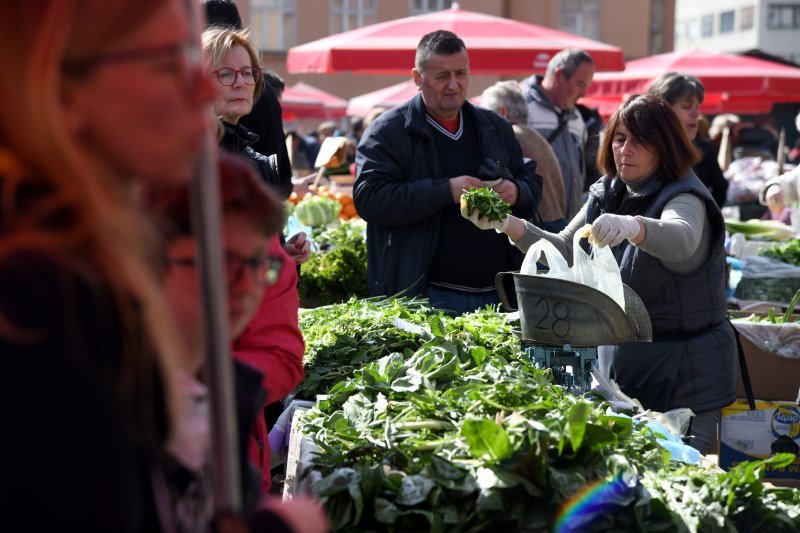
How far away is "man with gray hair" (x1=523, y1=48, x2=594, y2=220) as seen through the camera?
6988mm

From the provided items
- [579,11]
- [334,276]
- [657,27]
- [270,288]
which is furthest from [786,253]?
[657,27]

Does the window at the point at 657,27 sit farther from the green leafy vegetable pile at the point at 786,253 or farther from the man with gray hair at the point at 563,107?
the man with gray hair at the point at 563,107

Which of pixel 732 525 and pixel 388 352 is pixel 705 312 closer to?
pixel 388 352

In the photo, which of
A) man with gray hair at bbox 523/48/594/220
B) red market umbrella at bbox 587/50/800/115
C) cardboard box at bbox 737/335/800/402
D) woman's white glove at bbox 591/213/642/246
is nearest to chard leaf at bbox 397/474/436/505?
woman's white glove at bbox 591/213/642/246

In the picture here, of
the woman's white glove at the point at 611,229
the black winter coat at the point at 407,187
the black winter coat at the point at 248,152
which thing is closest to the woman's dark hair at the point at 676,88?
the black winter coat at the point at 407,187

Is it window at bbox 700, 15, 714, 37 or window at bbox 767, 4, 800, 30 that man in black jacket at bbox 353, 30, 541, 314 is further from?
window at bbox 700, 15, 714, 37

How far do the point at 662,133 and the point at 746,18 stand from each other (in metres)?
66.2

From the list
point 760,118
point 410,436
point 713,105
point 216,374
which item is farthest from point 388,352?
point 760,118

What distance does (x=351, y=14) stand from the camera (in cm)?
2994

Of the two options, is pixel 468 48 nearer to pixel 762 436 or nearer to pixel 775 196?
pixel 775 196

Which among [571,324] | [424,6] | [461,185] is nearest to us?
[571,324]

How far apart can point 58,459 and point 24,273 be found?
185mm

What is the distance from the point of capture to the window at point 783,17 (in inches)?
2440

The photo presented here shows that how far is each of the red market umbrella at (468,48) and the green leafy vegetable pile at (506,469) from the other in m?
5.73
